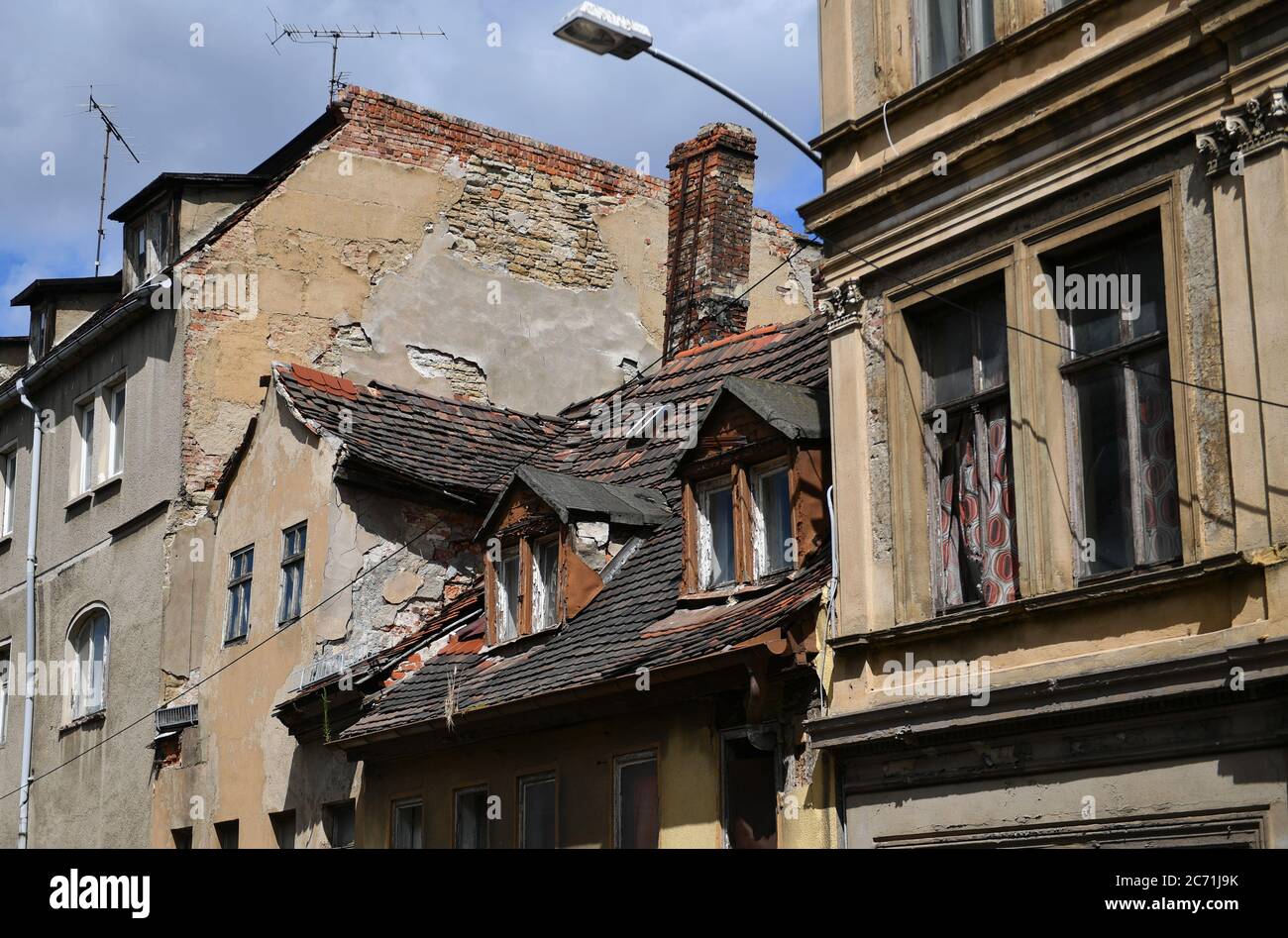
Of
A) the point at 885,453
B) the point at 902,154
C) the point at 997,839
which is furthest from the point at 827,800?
the point at 902,154

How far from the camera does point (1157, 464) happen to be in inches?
404

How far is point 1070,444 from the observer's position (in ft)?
35.4

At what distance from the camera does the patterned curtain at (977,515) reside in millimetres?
11227

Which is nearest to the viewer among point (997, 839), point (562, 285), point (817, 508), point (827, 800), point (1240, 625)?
point (1240, 625)

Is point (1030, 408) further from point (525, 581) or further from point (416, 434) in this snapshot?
point (416, 434)

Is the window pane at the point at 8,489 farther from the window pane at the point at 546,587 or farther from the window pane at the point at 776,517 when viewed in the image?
the window pane at the point at 776,517

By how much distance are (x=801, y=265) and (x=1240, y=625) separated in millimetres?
17982

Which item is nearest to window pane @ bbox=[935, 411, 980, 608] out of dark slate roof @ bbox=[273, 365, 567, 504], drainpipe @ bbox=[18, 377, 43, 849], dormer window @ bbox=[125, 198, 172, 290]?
dark slate roof @ bbox=[273, 365, 567, 504]

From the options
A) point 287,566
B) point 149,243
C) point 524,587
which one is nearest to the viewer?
point 524,587

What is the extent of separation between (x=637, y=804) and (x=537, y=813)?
1469 millimetres

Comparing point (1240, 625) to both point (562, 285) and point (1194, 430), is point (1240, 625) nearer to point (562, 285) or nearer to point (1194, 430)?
point (1194, 430)

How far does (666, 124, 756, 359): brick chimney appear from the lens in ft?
72.4

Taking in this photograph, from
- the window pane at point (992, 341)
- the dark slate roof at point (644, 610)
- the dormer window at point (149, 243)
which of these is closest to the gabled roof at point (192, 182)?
the dormer window at point (149, 243)

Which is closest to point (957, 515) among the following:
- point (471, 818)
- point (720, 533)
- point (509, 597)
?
point (720, 533)
